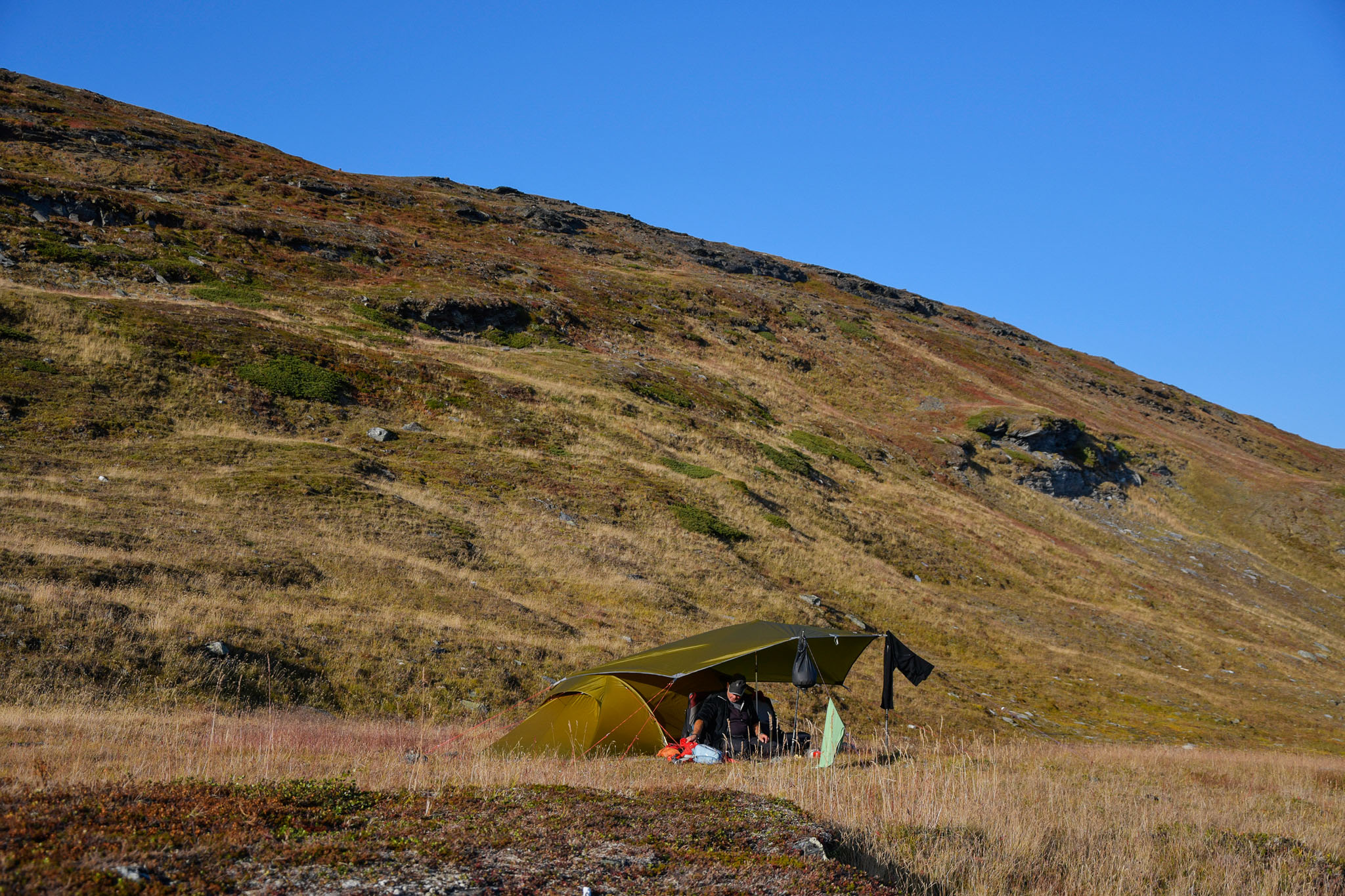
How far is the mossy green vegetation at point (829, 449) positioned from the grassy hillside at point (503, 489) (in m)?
0.52

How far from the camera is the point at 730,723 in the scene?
11938 mm

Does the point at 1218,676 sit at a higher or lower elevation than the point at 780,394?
lower

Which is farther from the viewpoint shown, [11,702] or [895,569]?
[895,569]

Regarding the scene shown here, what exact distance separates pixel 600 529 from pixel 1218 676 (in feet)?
79.5

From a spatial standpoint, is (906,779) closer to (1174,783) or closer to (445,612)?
(1174,783)

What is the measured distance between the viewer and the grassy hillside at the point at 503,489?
1515 centimetres

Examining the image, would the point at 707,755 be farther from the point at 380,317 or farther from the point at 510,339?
the point at 510,339

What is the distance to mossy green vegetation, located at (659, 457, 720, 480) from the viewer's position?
33156 millimetres

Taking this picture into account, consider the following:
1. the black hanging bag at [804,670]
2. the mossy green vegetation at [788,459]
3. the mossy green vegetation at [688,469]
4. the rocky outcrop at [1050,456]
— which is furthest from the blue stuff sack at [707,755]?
the rocky outcrop at [1050,456]

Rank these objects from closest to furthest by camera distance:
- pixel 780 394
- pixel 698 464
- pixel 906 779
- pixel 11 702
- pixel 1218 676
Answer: pixel 906 779
pixel 11 702
pixel 1218 676
pixel 698 464
pixel 780 394

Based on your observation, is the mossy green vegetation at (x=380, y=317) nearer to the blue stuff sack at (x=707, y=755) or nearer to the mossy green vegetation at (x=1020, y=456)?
the blue stuff sack at (x=707, y=755)

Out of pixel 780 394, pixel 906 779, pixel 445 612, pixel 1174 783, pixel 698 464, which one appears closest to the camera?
pixel 906 779

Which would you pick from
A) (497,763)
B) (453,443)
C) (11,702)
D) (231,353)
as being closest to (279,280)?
(231,353)

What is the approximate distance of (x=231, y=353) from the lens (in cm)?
2992
